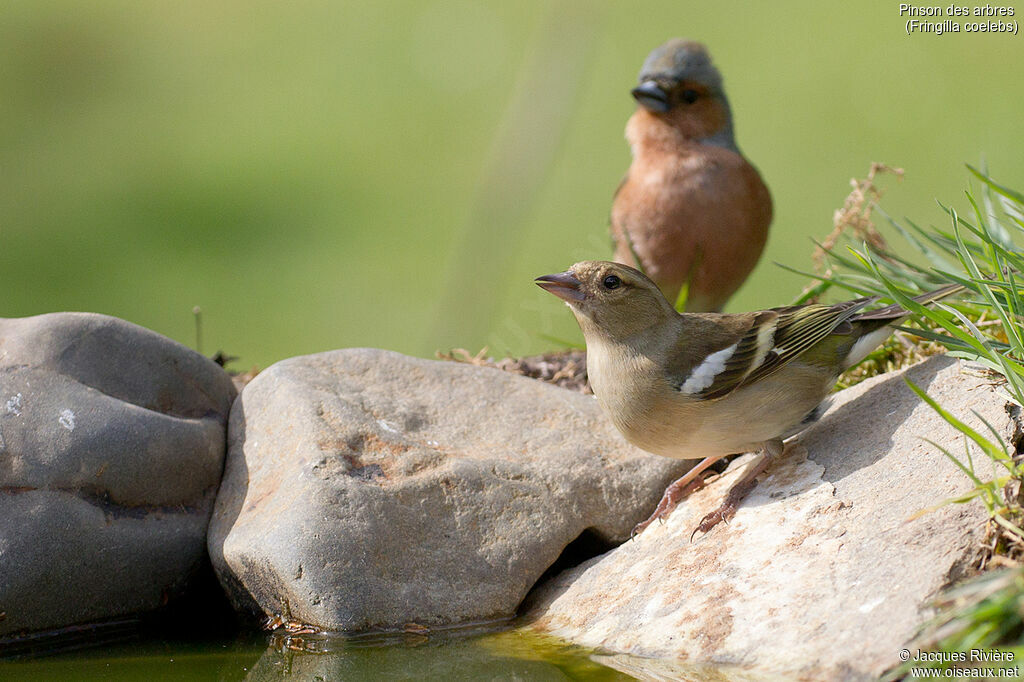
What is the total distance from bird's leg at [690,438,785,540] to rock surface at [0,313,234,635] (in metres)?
1.76

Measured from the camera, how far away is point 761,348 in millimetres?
3578

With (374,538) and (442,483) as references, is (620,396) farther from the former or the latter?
(374,538)

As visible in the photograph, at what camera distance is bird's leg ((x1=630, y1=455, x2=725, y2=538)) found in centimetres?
362

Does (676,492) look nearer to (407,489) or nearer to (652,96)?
(407,489)

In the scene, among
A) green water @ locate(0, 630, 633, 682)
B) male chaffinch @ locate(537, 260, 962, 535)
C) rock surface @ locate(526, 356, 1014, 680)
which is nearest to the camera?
rock surface @ locate(526, 356, 1014, 680)

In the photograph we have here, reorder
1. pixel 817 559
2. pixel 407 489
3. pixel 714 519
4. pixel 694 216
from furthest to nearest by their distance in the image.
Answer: pixel 694 216
pixel 407 489
pixel 714 519
pixel 817 559

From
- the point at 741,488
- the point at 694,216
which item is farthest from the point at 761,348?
the point at 694,216

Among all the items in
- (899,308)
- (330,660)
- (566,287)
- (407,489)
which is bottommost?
(330,660)

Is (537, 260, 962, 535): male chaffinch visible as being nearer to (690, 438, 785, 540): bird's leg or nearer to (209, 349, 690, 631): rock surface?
(690, 438, 785, 540): bird's leg

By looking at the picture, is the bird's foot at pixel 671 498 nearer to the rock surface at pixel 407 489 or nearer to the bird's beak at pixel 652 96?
the rock surface at pixel 407 489

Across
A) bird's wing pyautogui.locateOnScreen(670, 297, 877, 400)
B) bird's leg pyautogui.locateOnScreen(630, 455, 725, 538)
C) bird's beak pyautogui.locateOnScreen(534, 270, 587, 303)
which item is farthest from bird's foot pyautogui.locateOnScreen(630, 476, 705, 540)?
bird's beak pyautogui.locateOnScreen(534, 270, 587, 303)

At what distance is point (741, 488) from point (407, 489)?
3.72 ft

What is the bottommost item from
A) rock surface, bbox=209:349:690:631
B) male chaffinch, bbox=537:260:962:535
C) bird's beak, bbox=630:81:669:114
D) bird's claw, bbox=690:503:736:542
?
rock surface, bbox=209:349:690:631

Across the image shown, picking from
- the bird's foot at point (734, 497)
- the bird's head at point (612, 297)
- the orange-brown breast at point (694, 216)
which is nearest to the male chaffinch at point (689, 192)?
the orange-brown breast at point (694, 216)
